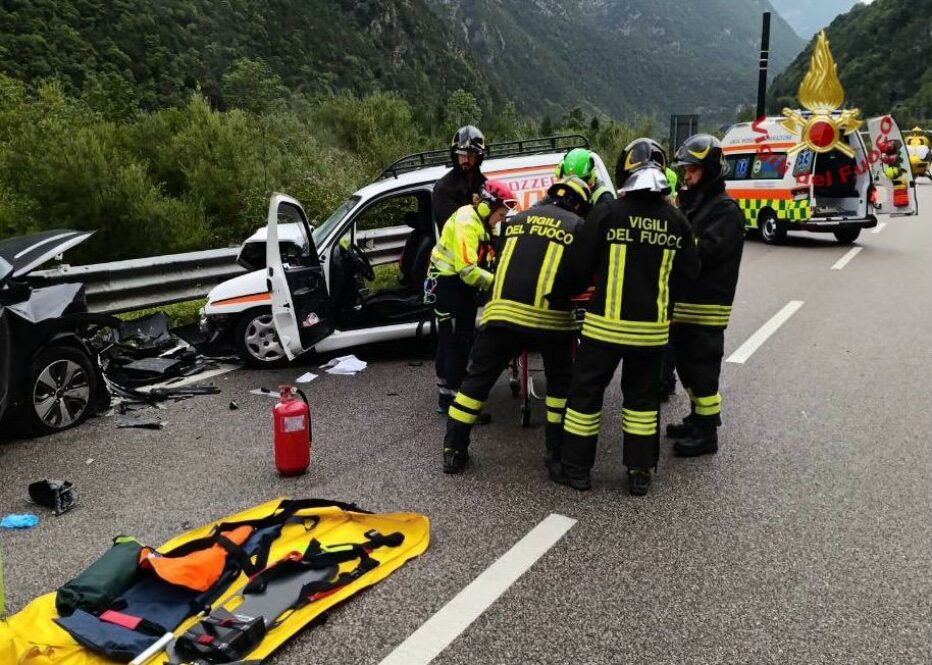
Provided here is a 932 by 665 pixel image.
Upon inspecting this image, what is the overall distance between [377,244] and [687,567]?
7.88 metres

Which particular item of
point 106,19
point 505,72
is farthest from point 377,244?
point 505,72

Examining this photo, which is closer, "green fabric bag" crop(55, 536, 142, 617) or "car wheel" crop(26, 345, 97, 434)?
"green fabric bag" crop(55, 536, 142, 617)

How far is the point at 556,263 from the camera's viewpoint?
4.40 meters

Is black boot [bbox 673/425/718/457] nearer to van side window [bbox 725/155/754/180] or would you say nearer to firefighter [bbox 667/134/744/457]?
firefighter [bbox 667/134/744/457]

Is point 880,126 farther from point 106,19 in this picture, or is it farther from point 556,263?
point 106,19

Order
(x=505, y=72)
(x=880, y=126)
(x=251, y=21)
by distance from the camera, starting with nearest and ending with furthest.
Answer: (x=880, y=126) < (x=251, y=21) < (x=505, y=72)

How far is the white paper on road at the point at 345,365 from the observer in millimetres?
6953

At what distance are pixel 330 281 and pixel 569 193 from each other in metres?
3.07

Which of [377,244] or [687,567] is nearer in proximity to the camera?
[687,567]

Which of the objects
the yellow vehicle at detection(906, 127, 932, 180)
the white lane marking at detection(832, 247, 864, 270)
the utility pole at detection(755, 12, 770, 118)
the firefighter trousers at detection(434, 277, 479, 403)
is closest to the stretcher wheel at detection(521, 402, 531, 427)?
the firefighter trousers at detection(434, 277, 479, 403)

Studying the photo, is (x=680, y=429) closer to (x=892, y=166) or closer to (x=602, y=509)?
(x=602, y=509)

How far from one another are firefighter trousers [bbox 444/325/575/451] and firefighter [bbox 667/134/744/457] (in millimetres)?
845

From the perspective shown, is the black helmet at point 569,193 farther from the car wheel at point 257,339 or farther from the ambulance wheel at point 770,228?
the ambulance wheel at point 770,228

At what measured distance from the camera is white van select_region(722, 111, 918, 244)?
14.1 metres
